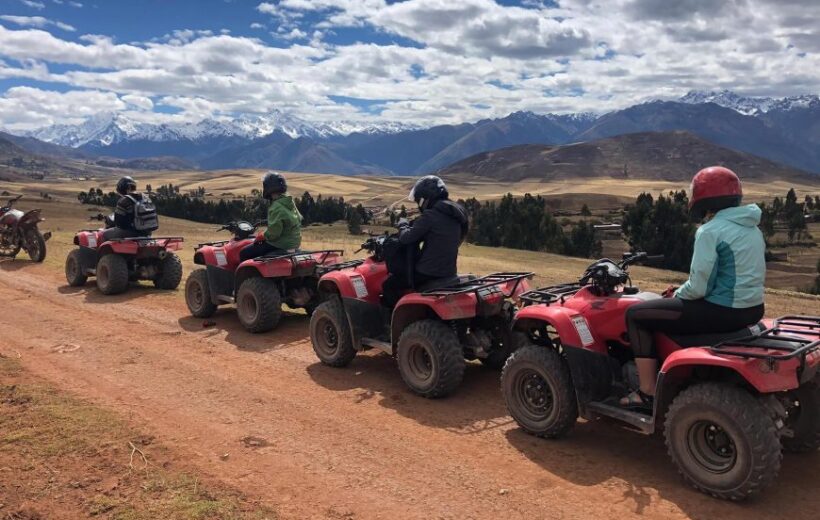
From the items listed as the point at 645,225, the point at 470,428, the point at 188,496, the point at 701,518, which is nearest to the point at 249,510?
the point at 188,496

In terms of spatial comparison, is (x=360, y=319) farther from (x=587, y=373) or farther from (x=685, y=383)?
(x=685, y=383)

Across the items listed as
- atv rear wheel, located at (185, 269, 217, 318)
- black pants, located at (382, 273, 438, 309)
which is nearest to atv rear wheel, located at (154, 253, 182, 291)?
atv rear wheel, located at (185, 269, 217, 318)

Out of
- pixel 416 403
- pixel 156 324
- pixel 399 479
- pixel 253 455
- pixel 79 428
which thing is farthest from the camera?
pixel 156 324

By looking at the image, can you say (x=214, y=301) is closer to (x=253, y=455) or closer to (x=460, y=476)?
(x=253, y=455)

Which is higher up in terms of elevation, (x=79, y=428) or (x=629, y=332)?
(x=629, y=332)

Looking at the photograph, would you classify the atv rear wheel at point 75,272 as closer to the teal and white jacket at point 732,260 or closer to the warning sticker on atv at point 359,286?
the warning sticker on atv at point 359,286

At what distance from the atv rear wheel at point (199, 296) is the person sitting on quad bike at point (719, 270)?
29.7 feet

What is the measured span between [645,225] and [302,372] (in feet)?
214

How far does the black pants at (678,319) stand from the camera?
5.45 meters

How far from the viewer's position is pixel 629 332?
585 centimetres

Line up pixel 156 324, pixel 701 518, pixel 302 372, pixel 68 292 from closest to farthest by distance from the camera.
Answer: pixel 701 518 → pixel 302 372 → pixel 156 324 → pixel 68 292

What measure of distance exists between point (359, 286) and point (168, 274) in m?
8.34

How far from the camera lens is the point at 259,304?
434 inches

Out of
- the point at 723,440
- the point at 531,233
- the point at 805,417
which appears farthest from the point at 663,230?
the point at 723,440
